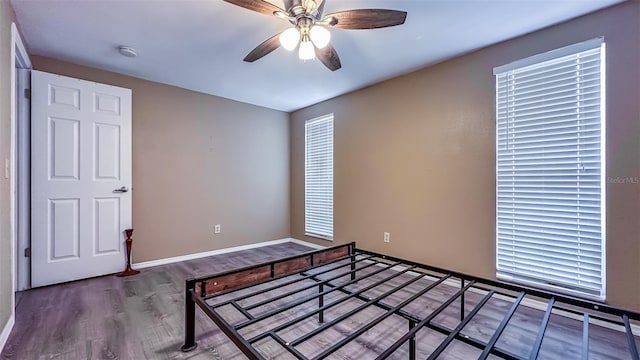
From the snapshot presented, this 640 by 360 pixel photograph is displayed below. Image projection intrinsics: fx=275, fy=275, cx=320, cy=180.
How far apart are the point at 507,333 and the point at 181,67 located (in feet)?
12.5

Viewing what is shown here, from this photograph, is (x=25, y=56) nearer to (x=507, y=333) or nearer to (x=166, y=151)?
(x=166, y=151)

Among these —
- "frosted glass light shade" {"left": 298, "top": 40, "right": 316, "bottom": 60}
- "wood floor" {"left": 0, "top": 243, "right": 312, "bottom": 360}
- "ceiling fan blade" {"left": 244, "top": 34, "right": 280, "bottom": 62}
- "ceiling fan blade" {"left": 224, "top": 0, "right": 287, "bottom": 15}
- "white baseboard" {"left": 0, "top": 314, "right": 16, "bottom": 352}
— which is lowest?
"wood floor" {"left": 0, "top": 243, "right": 312, "bottom": 360}

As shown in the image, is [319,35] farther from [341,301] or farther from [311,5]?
[341,301]

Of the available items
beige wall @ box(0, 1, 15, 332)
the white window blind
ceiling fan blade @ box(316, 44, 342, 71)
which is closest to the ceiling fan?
ceiling fan blade @ box(316, 44, 342, 71)

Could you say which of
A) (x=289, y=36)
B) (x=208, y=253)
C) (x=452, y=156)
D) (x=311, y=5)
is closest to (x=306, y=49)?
(x=289, y=36)

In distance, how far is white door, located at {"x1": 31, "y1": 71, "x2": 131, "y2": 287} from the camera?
2.68m

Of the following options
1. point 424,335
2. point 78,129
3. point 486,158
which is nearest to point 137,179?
point 78,129

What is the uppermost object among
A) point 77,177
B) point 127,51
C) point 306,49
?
point 127,51

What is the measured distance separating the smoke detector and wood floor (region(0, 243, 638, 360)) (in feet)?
7.54

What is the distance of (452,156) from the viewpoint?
279 centimetres

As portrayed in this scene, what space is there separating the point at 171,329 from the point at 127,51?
2529 millimetres

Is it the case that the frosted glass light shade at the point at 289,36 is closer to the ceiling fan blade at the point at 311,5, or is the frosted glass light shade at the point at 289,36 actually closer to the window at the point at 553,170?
the ceiling fan blade at the point at 311,5

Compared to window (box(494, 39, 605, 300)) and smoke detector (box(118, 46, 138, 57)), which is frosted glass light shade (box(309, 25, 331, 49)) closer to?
window (box(494, 39, 605, 300))

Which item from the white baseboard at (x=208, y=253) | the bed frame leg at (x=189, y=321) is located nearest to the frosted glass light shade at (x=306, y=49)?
the bed frame leg at (x=189, y=321)
